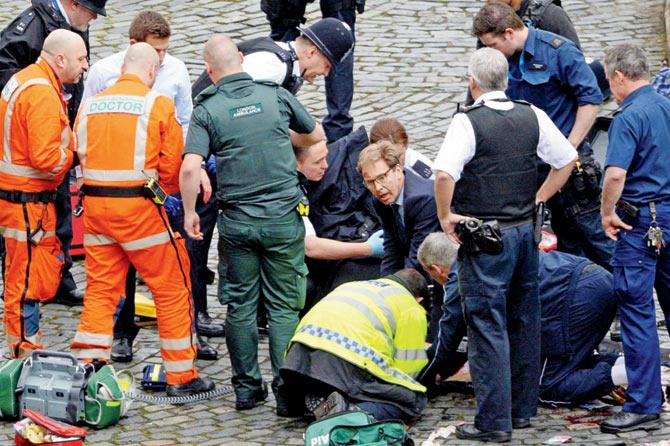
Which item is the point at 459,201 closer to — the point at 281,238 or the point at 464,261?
the point at 464,261

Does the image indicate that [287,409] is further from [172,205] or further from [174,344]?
[172,205]

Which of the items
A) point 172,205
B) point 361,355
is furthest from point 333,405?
point 172,205

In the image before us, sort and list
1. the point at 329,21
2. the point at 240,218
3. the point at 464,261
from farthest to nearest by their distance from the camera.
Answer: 1. the point at 329,21
2. the point at 240,218
3. the point at 464,261

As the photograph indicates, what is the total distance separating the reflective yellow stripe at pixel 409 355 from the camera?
749 centimetres

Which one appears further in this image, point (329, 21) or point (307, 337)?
point (329, 21)

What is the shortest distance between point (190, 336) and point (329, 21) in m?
2.19

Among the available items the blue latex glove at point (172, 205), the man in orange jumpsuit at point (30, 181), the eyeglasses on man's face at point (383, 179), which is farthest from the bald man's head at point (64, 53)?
the eyeglasses on man's face at point (383, 179)

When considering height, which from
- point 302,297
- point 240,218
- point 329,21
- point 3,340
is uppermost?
point 329,21

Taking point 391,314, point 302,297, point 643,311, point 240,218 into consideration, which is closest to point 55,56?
point 240,218

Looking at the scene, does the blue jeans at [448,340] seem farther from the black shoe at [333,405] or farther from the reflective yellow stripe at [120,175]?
the reflective yellow stripe at [120,175]

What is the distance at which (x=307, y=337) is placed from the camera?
734 centimetres

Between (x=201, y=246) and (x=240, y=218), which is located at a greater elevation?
(x=240, y=218)

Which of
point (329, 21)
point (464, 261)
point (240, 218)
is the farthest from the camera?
point (329, 21)

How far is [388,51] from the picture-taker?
1397cm
